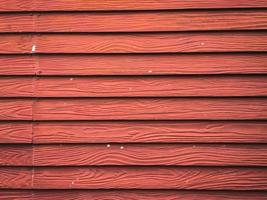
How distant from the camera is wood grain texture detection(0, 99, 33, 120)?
7.86 ft

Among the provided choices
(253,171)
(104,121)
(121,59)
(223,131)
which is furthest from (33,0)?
(253,171)

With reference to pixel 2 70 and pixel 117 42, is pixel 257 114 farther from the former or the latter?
pixel 2 70

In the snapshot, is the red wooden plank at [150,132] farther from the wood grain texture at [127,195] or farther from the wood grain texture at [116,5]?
the wood grain texture at [116,5]

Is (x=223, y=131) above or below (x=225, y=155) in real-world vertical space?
above

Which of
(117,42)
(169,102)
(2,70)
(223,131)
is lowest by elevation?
(223,131)

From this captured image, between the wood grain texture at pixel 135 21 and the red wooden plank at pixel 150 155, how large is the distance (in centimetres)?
78

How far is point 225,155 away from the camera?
234cm

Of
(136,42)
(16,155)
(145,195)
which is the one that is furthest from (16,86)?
(145,195)

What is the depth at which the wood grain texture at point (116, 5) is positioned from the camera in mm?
2363

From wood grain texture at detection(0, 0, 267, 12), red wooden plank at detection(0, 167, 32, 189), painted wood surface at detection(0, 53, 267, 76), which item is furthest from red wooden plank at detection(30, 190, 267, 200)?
wood grain texture at detection(0, 0, 267, 12)

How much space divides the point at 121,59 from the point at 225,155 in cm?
94

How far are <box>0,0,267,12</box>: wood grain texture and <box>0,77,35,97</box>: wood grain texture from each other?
476mm

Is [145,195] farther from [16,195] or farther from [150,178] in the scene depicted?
[16,195]

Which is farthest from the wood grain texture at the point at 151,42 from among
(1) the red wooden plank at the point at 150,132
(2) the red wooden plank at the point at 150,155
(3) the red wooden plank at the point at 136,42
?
(2) the red wooden plank at the point at 150,155
